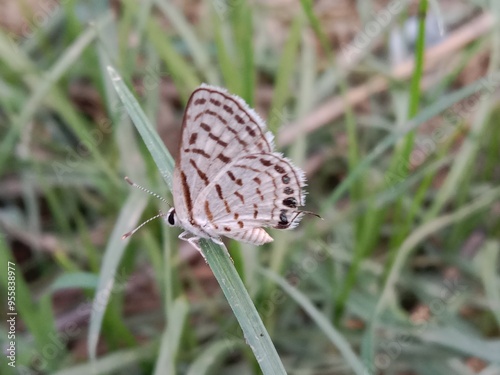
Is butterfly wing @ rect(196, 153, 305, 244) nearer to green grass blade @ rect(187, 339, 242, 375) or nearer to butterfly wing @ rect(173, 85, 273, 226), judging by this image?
butterfly wing @ rect(173, 85, 273, 226)

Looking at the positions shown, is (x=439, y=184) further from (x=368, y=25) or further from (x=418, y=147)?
(x=368, y=25)

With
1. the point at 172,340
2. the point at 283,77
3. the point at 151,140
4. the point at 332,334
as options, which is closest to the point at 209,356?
the point at 172,340

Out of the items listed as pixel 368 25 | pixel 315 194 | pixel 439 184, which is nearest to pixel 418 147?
pixel 439 184

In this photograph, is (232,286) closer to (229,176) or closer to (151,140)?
(229,176)

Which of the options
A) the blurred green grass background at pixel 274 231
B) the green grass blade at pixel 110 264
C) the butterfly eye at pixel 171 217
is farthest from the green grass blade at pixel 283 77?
the butterfly eye at pixel 171 217

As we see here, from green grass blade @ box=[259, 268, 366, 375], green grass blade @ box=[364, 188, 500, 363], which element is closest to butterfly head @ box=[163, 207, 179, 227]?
green grass blade @ box=[259, 268, 366, 375]

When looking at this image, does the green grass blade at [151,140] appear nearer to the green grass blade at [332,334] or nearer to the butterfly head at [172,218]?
the butterfly head at [172,218]
